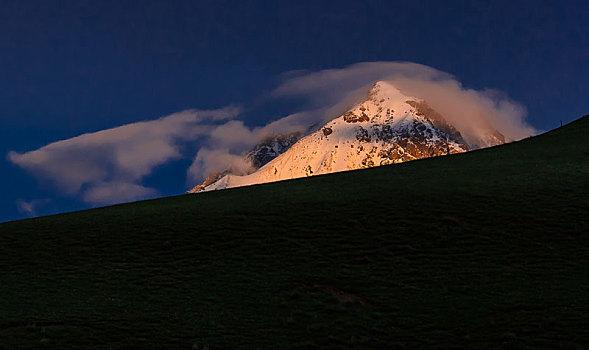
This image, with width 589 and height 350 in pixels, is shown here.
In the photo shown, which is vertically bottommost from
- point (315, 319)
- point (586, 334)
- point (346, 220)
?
point (586, 334)

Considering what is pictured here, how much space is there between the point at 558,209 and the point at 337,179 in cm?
2851

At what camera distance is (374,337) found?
25031 millimetres

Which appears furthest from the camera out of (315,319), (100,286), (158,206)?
(158,206)

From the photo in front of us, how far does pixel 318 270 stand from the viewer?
34.9m

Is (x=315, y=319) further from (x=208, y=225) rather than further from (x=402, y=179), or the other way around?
(x=402, y=179)

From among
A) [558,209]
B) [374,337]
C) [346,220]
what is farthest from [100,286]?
[558,209]

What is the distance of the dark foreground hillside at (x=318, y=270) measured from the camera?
25.4 metres

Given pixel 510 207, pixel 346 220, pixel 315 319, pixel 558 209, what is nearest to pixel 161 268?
pixel 315 319

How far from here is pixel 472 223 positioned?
42.9 metres

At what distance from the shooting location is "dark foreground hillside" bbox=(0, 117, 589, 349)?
998 inches

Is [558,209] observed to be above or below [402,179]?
below

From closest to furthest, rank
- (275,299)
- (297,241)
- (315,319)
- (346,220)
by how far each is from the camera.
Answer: (315,319) < (275,299) < (297,241) < (346,220)

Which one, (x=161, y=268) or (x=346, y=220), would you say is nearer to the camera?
(x=161, y=268)

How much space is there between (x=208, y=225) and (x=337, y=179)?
84.9ft
